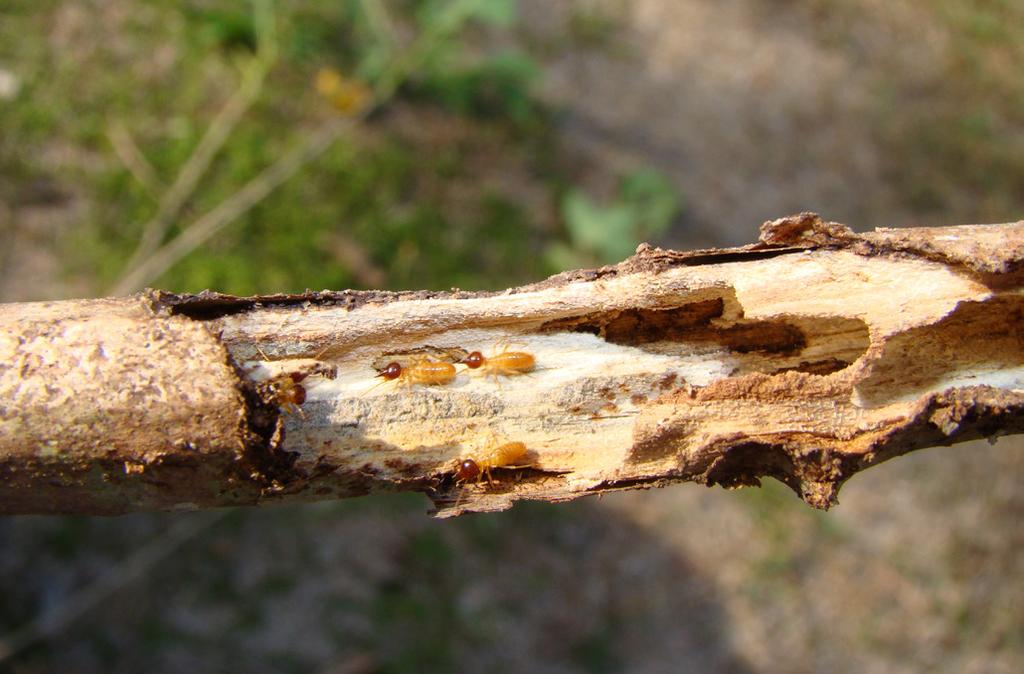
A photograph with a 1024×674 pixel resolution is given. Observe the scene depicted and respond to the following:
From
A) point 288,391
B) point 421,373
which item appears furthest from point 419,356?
point 288,391

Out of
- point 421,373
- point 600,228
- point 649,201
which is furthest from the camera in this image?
point 649,201

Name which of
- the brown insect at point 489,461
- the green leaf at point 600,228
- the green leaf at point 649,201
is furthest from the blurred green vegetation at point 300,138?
the brown insect at point 489,461

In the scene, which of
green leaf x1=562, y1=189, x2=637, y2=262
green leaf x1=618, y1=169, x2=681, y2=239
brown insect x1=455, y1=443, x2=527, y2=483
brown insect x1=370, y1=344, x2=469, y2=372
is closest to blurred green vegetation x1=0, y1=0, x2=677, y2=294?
green leaf x1=562, y1=189, x2=637, y2=262

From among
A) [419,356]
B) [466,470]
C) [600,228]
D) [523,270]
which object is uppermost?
[600,228]

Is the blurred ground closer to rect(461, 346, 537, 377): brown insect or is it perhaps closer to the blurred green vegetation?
the blurred green vegetation

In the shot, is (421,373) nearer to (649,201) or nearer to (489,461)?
(489,461)

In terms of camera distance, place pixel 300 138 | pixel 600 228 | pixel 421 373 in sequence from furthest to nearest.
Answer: pixel 600 228 < pixel 300 138 < pixel 421 373
